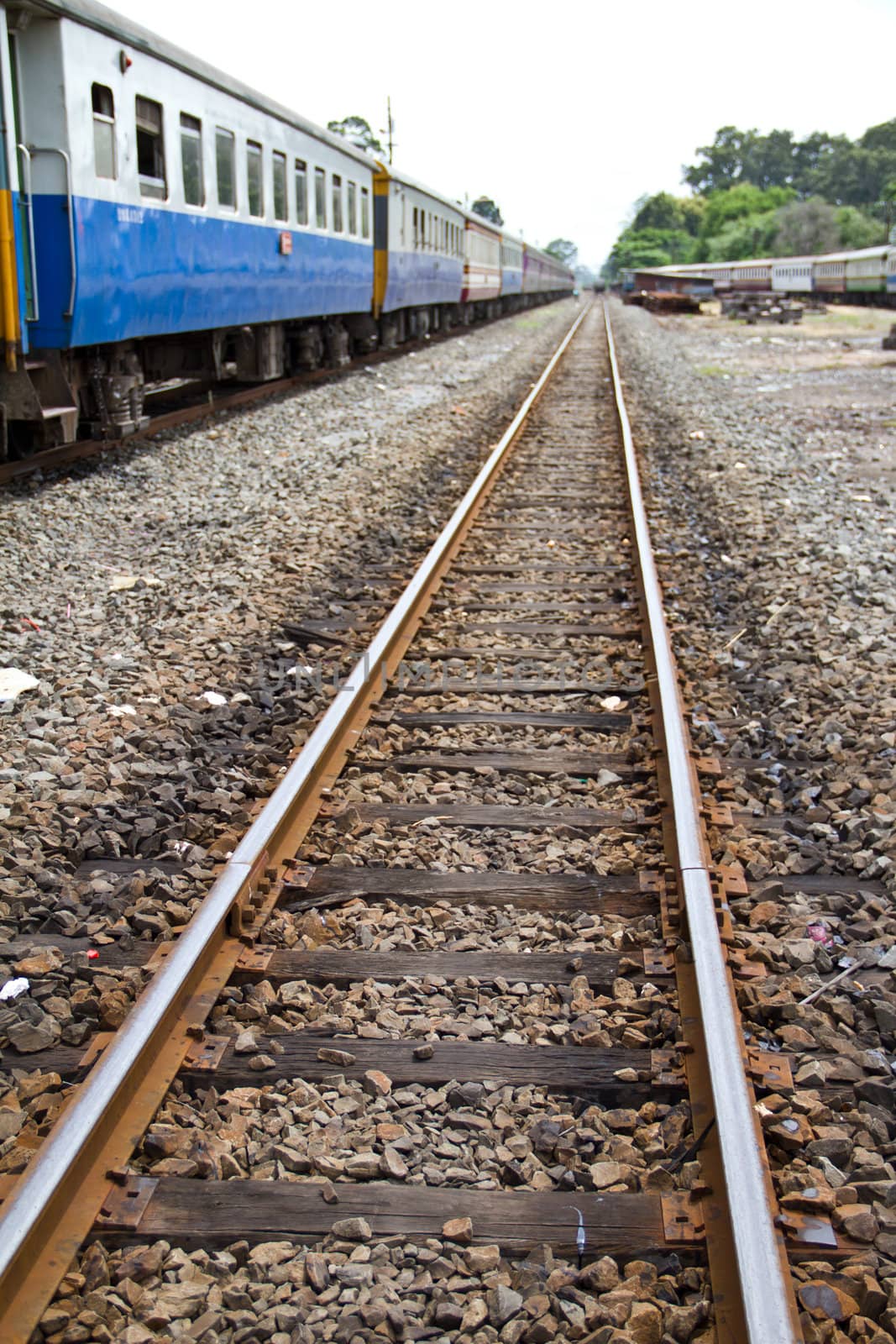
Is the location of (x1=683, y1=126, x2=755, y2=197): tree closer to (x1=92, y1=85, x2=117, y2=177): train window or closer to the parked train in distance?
the parked train in distance

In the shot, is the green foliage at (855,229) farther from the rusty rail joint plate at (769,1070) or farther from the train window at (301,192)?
the rusty rail joint plate at (769,1070)

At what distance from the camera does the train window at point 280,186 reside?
13.4 m

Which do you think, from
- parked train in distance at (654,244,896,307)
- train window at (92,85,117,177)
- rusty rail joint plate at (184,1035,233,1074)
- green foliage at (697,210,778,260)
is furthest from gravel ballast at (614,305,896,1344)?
green foliage at (697,210,778,260)

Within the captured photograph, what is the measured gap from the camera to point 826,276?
180 ft

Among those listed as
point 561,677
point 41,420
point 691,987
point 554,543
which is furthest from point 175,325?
point 691,987

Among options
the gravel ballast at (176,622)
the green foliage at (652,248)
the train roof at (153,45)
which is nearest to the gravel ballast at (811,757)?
the gravel ballast at (176,622)

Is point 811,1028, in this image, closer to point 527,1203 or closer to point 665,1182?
point 665,1182

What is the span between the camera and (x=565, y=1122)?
2.49 m

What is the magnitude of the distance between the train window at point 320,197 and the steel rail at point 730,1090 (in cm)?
1275

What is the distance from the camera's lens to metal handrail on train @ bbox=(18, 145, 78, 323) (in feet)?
26.9

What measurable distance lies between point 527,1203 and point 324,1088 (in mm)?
556

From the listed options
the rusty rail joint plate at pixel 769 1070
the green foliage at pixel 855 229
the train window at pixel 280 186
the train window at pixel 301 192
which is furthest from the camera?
the green foliage at pixel 855 229

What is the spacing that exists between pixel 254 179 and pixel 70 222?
4879 mm

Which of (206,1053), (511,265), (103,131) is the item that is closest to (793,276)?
(511,265)
